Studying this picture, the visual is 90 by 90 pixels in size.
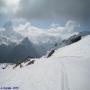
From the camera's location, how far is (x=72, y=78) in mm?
18906

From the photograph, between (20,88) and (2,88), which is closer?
(20,88)

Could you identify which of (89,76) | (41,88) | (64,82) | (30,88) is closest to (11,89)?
(30,88)

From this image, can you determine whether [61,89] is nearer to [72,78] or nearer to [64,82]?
[64,82]

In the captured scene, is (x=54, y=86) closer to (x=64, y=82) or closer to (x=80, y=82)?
(x=64, y=82)

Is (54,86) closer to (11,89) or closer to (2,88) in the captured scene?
(11,89)

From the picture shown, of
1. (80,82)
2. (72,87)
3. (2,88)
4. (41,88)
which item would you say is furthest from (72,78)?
(2,88)

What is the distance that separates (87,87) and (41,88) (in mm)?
4515

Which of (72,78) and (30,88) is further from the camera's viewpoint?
(72,78)

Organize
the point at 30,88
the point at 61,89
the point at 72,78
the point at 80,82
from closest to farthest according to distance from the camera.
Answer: the point at 61,89
the point at 30,88
the point at 80,82
the point at 72,78

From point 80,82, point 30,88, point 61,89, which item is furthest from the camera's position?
point 80,82

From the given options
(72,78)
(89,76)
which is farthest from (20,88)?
(89,76)

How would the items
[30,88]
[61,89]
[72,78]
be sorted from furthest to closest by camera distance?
1. [72,78]
2. [30,88]
3. [61,89]

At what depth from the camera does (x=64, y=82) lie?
17.5 meters

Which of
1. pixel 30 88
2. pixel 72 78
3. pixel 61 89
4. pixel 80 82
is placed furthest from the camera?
pixel 72 78
